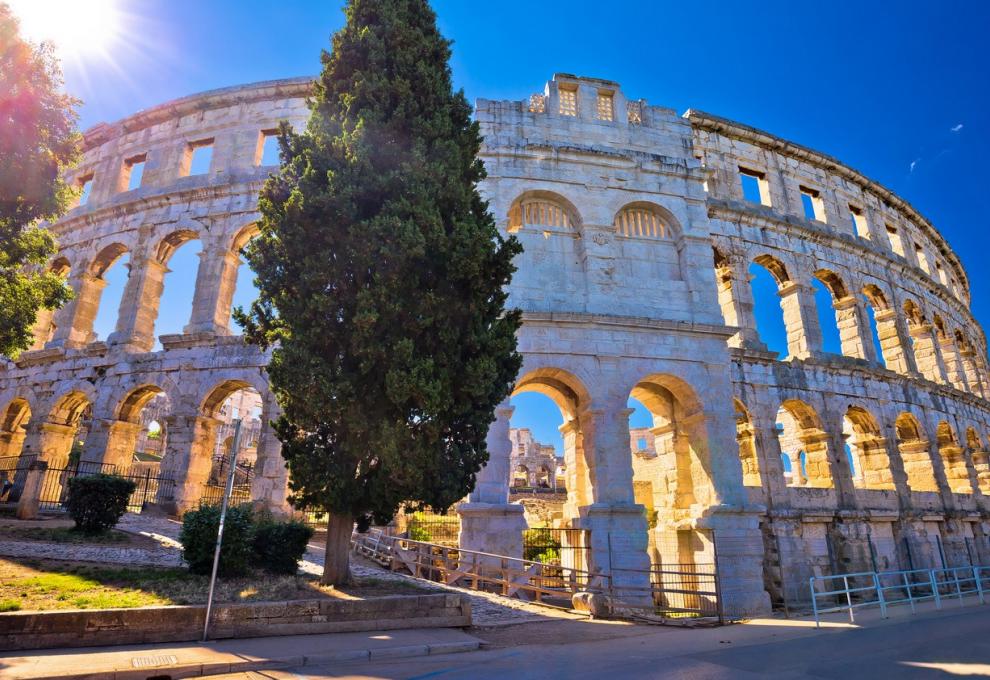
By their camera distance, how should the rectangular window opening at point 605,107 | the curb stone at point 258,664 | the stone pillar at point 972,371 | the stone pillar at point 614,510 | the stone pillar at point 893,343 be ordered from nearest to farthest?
the curb stone at point 258,664
the stone pillar at point 614,510
the rectangular window opening at point 605,107
the stone pillar at point 893,343
the stone pillar at point 972,371

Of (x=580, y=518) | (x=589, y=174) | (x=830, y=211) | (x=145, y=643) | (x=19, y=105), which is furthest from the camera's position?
(x=830, y=211)

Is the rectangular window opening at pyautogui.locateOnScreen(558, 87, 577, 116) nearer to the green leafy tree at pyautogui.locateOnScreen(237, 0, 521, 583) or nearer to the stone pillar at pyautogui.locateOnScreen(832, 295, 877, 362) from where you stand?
the green leafy tree at pyautogui.locateOnScreen(237, 0, 521, 583)

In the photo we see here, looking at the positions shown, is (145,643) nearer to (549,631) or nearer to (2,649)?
(2,649)

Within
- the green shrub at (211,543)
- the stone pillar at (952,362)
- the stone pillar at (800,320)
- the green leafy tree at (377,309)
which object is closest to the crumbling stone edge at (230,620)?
the green leafy tree at (377,309)

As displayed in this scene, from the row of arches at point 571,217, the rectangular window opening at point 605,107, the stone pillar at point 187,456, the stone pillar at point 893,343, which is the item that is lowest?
the stone pillar at point 187,456

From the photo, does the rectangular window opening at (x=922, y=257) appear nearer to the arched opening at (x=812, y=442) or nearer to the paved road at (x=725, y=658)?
the arched opening at (x=812, y=442)

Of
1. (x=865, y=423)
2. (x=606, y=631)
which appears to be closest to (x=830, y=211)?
(x=865, y=423)

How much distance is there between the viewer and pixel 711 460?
44.6ft

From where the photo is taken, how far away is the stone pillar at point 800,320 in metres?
17.7

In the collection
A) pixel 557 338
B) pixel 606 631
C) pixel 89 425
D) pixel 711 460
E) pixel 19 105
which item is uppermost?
pixel 19 105

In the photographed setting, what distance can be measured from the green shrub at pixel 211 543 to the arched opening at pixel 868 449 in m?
16.8

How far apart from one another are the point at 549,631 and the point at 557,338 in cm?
709

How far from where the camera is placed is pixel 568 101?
17109mm

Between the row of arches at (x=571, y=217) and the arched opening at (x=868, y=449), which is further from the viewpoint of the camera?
the arched opening at (x=868, y=449)
